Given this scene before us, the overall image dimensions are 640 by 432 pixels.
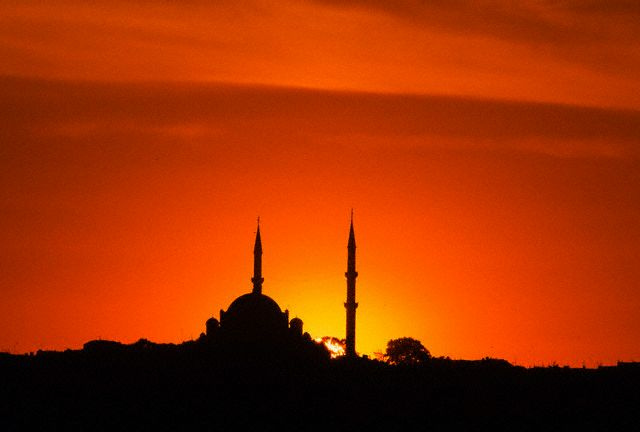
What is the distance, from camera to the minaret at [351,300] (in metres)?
92.2

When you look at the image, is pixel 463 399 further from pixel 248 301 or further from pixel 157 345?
pixel 157 345

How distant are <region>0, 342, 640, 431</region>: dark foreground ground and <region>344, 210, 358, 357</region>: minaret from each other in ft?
14.6

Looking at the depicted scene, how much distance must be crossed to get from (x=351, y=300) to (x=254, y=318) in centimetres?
773

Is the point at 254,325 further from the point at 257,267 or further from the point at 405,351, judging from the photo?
the point at 405,351

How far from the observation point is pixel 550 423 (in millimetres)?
68125

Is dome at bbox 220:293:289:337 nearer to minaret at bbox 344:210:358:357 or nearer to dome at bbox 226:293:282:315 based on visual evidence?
dome at bbox 226:293:282:315

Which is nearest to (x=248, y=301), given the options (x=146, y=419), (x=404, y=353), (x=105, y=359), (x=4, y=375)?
(x=105, y=359)

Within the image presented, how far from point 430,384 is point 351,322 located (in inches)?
541

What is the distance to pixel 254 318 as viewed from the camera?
283ft

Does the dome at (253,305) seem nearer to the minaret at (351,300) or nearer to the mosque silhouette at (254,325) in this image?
the mosque silhouette at (254,325)

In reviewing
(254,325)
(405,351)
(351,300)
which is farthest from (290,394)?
(405,351)

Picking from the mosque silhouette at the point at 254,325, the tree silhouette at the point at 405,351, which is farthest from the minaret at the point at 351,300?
the tree silhouette at the point at 405,351

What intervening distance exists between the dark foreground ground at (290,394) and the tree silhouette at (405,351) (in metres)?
28.8

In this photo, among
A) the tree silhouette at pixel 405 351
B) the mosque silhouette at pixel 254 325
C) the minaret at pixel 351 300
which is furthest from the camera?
the tree silhouette at pixel 405 351
